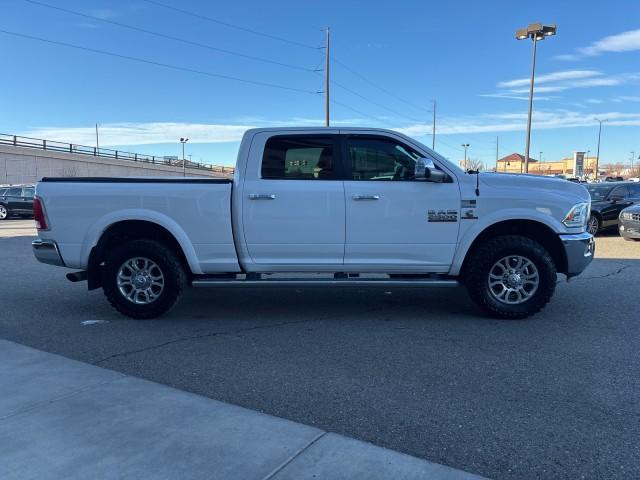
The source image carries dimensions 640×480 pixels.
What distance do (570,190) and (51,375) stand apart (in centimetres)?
549

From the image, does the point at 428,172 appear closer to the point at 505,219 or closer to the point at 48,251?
the point at 505,219

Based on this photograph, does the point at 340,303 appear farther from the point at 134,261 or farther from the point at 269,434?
the point at 269,434

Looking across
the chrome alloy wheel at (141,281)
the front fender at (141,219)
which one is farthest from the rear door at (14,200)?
the chrome alloy wheel at (141,281)

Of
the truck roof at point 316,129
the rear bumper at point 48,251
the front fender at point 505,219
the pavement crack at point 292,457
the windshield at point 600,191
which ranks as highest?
the truck roof at point 316,129

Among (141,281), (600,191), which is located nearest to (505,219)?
(141,281)

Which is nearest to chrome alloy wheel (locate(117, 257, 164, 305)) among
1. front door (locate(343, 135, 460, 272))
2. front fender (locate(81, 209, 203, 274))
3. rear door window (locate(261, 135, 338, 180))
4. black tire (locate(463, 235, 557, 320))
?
front fender (locate(81, 209, 203, 274))

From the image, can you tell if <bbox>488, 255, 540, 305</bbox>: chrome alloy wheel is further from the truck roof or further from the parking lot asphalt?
the truck roof

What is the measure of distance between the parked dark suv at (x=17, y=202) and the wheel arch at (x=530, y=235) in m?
24.6

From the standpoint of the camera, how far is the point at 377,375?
4.18 metres

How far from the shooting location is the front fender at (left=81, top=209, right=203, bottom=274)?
564 cm

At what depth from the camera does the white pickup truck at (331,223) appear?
558cm

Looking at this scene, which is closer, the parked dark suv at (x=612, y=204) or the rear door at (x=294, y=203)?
the rear door at (x=294, y=203)

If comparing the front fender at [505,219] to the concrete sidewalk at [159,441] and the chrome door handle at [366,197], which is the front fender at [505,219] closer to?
the chrome door handle at [366,197]

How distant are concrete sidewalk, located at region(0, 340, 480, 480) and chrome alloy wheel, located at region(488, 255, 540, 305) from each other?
325 centimetres
